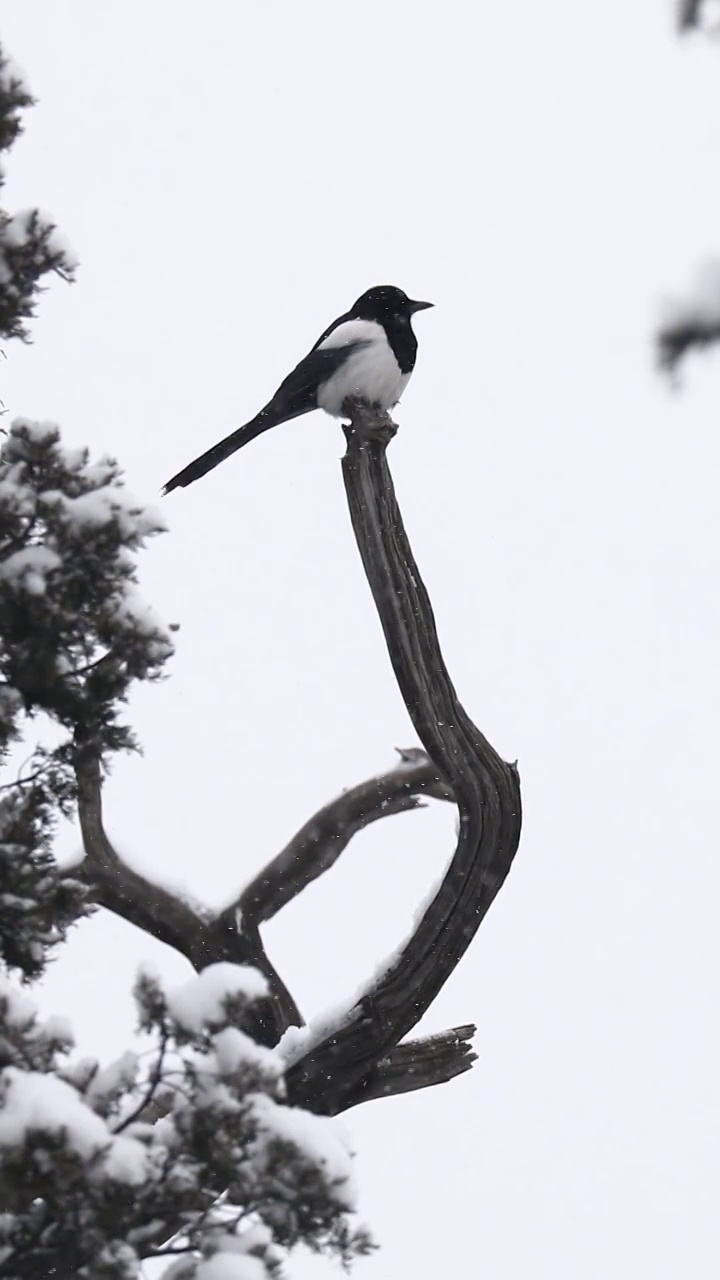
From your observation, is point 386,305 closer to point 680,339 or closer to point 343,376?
point 343,376

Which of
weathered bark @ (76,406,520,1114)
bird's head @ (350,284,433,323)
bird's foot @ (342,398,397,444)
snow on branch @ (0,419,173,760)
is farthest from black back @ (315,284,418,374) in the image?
snow on branch @ (0,419,173,760)

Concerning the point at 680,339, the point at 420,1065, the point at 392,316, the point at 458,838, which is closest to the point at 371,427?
the point at 458,838

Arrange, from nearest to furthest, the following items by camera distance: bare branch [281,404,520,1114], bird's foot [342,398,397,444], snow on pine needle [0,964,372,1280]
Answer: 1. snow on pine needle [0,964,372,1280]
2. bare branch [281,404,520,1114]
3. bird's foot [342,398,397,444]

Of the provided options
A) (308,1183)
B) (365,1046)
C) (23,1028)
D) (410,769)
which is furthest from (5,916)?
(410,769)

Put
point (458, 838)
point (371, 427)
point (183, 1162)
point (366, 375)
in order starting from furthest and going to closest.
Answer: point (366, 375) < point (371, 427) < point (458, 838) < point (183, 1162)

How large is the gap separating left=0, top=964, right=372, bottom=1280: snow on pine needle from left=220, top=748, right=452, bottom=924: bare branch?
2.62 m

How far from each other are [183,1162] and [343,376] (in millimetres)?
4016

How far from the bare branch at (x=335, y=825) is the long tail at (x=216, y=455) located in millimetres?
1571

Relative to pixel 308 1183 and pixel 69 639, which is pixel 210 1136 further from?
pixel 69 639

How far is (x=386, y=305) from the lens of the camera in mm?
6699

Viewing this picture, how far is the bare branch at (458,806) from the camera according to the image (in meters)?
4.74

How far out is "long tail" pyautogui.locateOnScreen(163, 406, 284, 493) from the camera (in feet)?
20.7

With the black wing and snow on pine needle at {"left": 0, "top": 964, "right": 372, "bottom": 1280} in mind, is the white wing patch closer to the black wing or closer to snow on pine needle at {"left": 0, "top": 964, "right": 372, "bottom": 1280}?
the black wing

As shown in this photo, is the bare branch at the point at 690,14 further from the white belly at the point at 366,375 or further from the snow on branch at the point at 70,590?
the white belly at the point at 366,375
